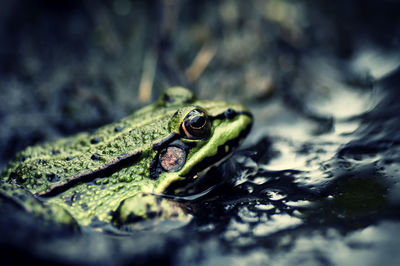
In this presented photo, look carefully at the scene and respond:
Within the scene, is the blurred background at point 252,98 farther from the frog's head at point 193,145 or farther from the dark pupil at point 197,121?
the dark pupil at point 197,121

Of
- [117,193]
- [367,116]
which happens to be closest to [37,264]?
[117,193]

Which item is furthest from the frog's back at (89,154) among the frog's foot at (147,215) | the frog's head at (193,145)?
the frog's foot at (147,215)

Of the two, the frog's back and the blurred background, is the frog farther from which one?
the blurred background

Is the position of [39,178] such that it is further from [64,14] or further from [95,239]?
[64,14]

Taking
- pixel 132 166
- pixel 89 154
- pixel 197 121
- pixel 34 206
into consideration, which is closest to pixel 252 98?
pixel 197 121

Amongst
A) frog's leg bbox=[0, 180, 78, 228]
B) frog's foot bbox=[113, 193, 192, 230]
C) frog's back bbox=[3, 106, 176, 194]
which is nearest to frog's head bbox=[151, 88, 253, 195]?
frog's back bbox=[3, 106, 176, 194]

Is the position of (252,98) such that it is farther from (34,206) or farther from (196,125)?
(34,206)
